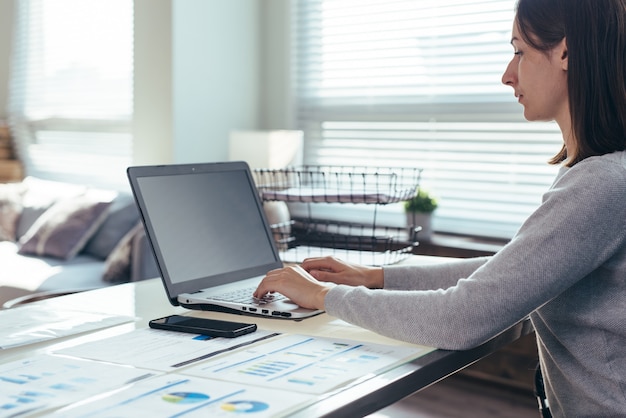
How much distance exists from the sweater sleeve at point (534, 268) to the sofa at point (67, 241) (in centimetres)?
239

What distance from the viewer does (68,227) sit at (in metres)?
4.11

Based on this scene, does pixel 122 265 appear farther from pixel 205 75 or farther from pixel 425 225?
pixel 425 225

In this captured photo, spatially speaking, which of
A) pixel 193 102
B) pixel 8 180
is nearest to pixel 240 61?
pixel 193 102

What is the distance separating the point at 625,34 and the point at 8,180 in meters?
4.95

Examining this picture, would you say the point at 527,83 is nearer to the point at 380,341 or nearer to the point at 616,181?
the point at 616,181

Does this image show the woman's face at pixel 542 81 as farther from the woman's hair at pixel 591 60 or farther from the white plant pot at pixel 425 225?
the white plant pot at pixel 425 225

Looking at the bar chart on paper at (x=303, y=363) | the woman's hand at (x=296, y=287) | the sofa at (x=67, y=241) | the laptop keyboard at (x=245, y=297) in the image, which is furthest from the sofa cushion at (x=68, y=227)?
the bar chart on paper at (x=303, y=363)

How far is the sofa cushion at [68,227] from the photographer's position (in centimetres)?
407

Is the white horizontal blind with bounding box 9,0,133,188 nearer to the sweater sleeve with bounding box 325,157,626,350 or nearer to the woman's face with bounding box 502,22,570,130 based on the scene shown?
the woman's face with bounding box 502,22,570,130

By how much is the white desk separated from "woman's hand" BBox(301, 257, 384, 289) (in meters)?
0.14

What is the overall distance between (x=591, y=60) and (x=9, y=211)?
4.03 metres

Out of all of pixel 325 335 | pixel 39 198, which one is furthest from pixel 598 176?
pixel 39 198

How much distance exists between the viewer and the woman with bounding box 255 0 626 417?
1.20 m

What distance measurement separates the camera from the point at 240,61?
14.0 feet
